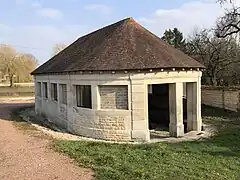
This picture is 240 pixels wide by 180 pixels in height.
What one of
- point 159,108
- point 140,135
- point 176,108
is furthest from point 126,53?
point 159,108

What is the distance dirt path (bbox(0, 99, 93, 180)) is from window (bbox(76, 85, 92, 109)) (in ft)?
11.0

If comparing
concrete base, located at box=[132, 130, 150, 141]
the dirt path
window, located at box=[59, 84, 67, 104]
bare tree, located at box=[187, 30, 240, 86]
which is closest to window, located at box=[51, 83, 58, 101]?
window, located at box=[59, 84, 67, 104]

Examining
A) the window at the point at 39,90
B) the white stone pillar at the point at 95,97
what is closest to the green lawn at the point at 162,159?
the white stone pillar at the point at 95,97

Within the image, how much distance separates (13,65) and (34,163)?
5596cm

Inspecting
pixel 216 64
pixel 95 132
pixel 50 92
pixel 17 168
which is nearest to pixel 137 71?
pixel 95 132

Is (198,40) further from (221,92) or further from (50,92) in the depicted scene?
(50,92)

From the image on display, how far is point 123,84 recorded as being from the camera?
51.7 ft

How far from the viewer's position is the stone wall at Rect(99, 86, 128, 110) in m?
15.9

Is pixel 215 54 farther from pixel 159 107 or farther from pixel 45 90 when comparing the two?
pixel 45 90

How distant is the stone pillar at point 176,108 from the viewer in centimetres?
1684

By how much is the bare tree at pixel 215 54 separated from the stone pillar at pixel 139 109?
18.4 metres

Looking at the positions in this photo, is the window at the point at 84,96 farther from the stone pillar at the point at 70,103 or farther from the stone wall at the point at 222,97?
the stone wall at the point at 222,97

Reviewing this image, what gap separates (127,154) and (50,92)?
12409 millimetres

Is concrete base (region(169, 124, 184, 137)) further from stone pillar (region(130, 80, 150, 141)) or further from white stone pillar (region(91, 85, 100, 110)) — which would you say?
white stone pillar (region(91, 85, 100, 110))
